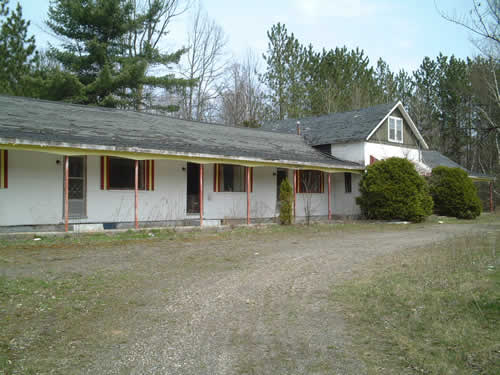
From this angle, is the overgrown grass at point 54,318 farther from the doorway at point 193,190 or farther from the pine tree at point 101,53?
the pine tree at point 101,53

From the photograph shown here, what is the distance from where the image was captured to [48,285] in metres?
6.81

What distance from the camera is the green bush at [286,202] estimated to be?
17.8 m

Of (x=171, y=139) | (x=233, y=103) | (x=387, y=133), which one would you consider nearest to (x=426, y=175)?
(x=387, y=133)

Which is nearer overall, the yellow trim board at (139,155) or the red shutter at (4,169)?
the yellow trim board at (139,155)

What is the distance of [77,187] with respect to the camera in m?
14.2

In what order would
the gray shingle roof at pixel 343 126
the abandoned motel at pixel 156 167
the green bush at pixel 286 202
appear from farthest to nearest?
the gray shingle roof at pixel 343 126
the green bush at pixel 286 202
the abandoned motel at pixel 156 167

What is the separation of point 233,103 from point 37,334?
3470cm

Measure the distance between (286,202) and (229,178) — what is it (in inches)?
99.8

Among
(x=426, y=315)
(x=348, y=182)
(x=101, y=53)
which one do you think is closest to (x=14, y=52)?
(x=101, y=53)

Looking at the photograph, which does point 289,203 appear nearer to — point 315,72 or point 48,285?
point 48,285

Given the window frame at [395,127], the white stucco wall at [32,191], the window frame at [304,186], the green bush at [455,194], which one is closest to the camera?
the white stucco wall at [32,191]

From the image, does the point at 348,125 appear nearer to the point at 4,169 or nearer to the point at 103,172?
the point at 103,172

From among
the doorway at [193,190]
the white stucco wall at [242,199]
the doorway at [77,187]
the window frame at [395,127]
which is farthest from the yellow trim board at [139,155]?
the window frame at [395,127]

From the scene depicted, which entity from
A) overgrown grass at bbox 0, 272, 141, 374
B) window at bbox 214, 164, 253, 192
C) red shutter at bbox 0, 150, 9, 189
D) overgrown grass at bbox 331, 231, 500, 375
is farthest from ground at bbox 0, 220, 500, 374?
window at bbox 214, 164, 253, 192
